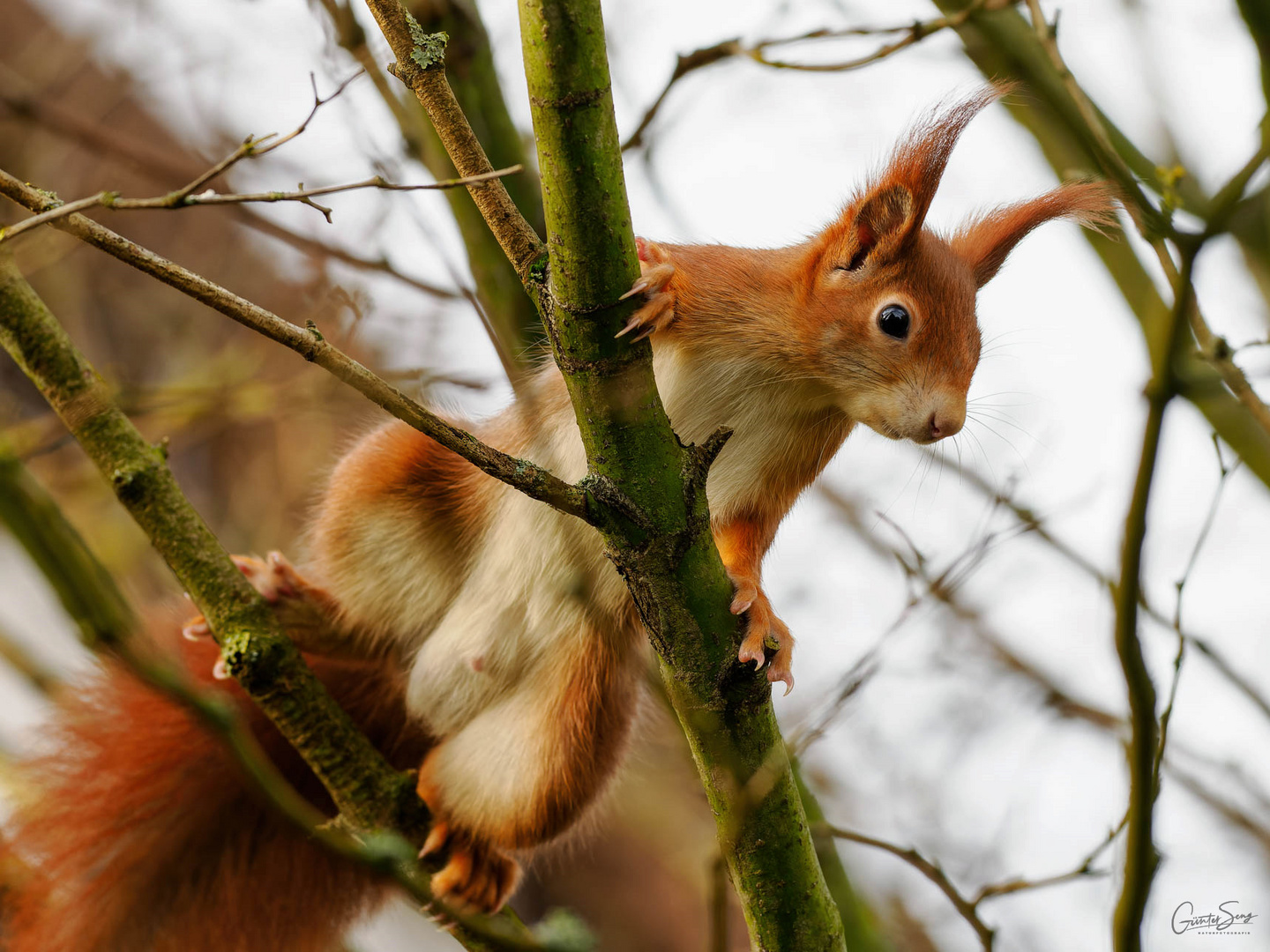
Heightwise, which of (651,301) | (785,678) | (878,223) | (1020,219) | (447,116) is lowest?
(785,678)

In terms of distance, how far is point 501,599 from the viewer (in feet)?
8.32

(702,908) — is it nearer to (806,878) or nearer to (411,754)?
(411,754)

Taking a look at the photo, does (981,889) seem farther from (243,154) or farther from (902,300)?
(243,154)

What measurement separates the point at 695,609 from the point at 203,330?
15.6 ft

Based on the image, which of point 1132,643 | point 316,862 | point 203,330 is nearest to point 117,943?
point 316,862

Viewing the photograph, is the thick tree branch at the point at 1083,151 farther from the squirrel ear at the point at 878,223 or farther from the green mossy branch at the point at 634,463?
the green mossy branch at the point at 634,463

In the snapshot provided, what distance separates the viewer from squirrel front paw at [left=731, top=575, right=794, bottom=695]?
1.74m

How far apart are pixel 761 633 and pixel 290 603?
4.34 feet

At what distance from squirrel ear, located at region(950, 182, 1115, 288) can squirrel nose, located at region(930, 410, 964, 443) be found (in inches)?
21.8

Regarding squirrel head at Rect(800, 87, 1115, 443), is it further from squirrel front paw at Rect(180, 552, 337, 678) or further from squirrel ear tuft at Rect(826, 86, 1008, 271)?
squirrel front paw at Rect(180, 552, 337, 678)

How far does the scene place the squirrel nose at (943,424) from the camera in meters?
2.09

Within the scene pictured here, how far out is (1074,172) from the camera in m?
2.58

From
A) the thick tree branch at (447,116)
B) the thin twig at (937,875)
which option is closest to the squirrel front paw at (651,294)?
the thick tree branch at (447,116)

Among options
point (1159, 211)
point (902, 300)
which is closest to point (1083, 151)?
point (1159, 211)
